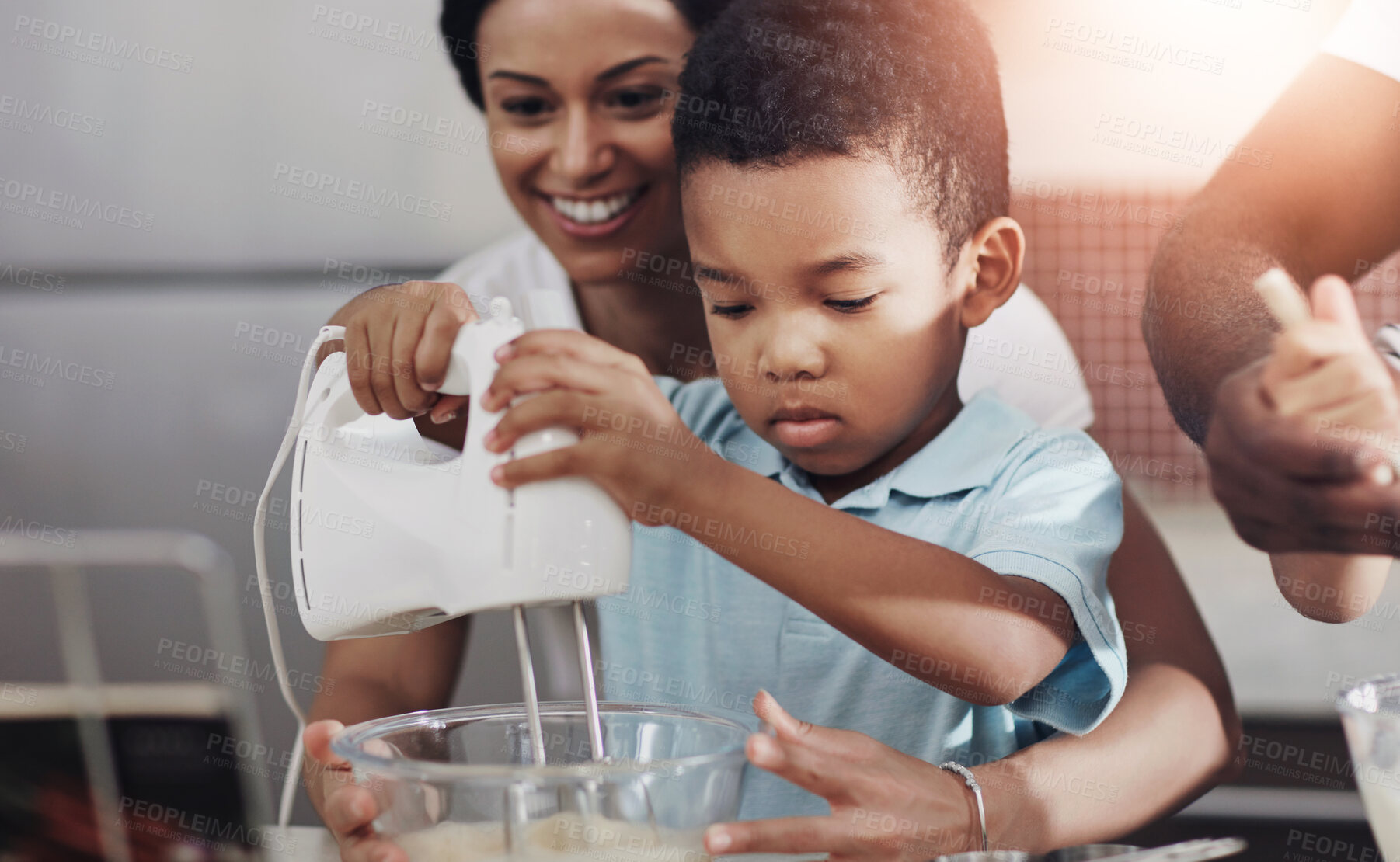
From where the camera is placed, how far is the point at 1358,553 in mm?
798

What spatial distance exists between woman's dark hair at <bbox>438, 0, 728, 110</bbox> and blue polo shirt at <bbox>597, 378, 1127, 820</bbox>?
16.4 inches

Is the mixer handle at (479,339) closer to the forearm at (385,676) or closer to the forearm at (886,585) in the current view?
the forearm at (886,585)

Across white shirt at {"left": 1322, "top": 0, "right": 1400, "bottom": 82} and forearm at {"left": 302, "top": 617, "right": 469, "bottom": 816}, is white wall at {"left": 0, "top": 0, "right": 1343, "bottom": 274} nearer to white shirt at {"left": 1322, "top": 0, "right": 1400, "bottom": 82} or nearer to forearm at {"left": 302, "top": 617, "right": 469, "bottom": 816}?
white shirt at {"left": 1322, "top": 0, "right": 1400, "bottom": 82}

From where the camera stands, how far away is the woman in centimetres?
64

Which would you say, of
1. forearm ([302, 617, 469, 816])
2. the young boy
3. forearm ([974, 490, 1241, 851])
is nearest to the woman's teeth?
the young boy

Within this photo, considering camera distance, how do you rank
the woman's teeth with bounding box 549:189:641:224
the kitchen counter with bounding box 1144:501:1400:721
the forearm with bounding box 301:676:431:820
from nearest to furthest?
the forearm with bounding box 301:676:431:820 → the woman's teeth with bounding box 549:189:641:224 → the kitchen counter with bounding box 1144:501:1400:721

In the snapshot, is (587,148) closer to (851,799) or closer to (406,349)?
(406,349)

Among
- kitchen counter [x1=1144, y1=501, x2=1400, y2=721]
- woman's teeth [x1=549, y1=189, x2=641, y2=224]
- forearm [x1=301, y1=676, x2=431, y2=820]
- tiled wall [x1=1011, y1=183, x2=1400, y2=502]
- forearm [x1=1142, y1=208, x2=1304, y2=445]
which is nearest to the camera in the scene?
forearm [x1=1142, y1=208, x2=1304, y2=445]

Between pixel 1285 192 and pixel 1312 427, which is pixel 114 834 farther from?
pixel 1285 192

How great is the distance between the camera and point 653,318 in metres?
1.17

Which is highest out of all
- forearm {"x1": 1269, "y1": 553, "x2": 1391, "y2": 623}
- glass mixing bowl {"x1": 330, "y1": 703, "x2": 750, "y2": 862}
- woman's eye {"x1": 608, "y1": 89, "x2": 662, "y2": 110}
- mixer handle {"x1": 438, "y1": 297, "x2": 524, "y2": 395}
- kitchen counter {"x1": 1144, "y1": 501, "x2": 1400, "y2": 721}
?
→ woman's eye {"x1": 608, "y1": 89, "x2": 662, "y2": 110}

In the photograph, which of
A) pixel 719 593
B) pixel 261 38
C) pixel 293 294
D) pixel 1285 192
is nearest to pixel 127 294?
pixel 293 294

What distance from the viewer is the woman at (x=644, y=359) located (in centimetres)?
64

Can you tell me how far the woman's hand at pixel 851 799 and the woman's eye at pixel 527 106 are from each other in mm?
693
